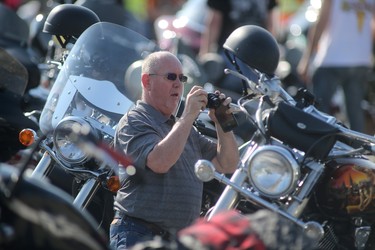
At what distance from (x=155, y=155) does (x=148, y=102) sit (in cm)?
44

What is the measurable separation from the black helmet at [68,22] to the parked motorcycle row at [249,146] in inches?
1.6

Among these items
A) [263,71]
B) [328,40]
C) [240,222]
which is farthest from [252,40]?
[328,40]

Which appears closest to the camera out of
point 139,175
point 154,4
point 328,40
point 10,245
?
point 10,245

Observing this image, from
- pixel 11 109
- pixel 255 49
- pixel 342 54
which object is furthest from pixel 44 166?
pixel 342 54

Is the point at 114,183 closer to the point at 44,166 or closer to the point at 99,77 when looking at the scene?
the point at 44,166

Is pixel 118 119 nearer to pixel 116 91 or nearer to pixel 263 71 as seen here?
pixel 116 91

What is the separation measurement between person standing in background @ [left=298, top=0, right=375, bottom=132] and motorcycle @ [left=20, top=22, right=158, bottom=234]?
333cm

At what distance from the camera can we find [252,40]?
5.80 m

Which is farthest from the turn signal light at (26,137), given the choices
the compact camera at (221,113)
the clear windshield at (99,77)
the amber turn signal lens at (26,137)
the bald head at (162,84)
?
the compact camera at (221,113)

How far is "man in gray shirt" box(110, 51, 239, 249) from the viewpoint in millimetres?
5359

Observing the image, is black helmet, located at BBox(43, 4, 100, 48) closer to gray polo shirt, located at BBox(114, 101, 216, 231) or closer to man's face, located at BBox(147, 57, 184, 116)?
man's face, located at BBox(147, 57, 184, 116)

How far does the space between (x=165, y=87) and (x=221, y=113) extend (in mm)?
404

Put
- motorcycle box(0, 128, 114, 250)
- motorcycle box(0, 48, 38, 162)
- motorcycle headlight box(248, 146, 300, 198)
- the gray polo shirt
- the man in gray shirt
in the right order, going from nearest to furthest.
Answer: motorcycle box(0, 128, 114, 250) → motorcycle headlight box(248, 146, 300, 198) → the man in gray shirt → the gray polo shirt → motorcycle box(0, 48, 38, 162)

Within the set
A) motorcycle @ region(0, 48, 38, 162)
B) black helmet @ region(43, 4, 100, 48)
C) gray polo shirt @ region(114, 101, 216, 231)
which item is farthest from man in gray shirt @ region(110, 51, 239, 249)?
black helmet @ region(43, 4, 100, 48)
